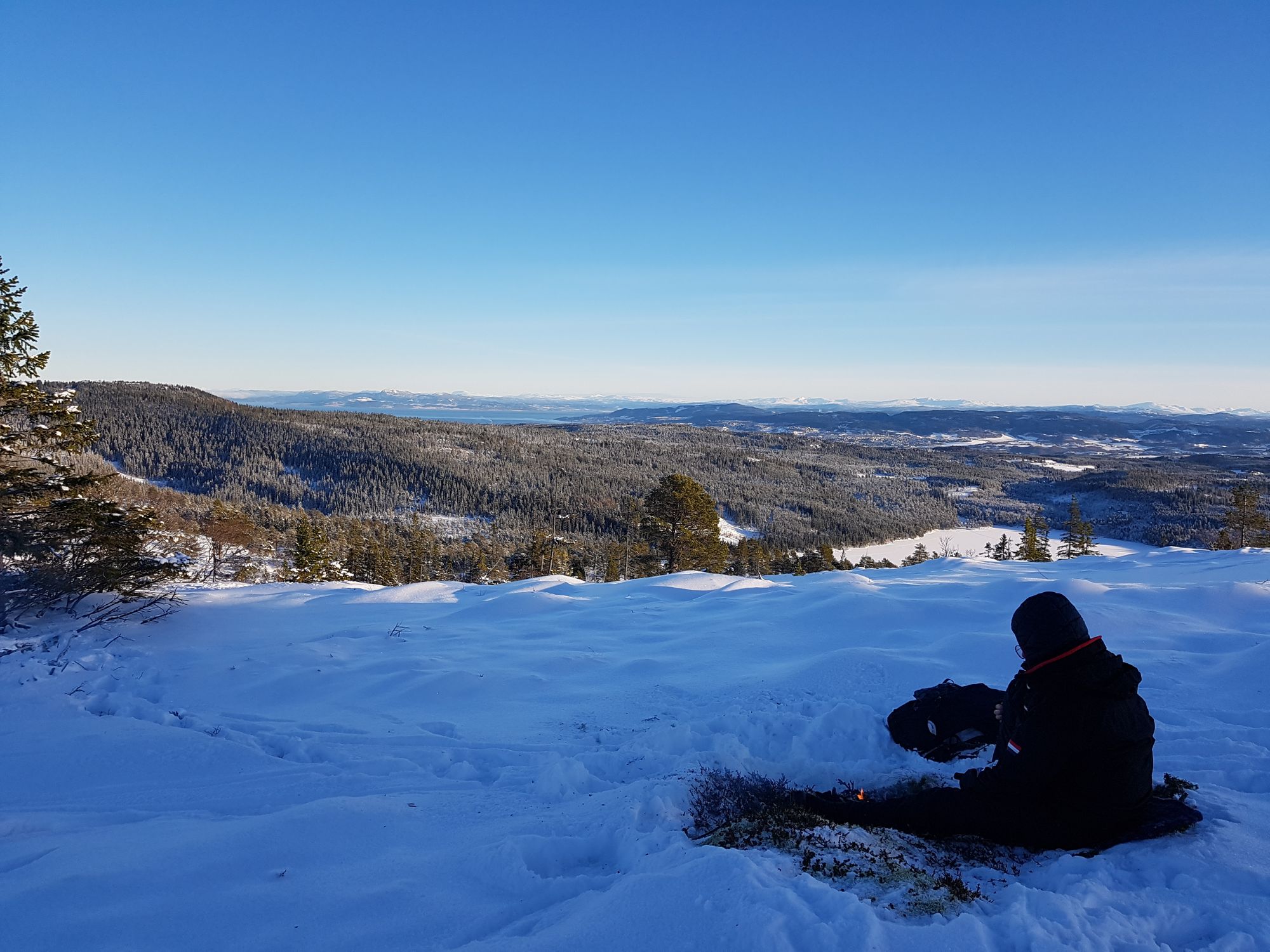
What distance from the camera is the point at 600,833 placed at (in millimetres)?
3926

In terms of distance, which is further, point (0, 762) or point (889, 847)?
point (0, 762)

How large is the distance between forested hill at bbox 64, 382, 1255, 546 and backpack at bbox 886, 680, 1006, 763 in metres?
108

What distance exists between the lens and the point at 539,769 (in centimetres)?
530

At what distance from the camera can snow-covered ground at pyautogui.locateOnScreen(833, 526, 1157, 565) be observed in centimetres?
10575

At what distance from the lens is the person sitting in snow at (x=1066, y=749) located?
3.59m

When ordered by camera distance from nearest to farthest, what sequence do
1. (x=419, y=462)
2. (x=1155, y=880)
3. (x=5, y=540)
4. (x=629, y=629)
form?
1. (x=1155, y=880)
2. (x=5, y=540)
3. (x=629, y=629)
4. (x=419, y=462)

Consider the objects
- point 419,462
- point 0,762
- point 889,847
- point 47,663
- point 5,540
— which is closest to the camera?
point 889,847

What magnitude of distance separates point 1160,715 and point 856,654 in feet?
9.37

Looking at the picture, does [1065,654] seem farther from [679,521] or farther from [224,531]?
[224,531]

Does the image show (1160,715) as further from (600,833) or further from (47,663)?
(47,663)

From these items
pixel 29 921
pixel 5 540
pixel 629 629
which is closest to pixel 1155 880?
pixel 29 921

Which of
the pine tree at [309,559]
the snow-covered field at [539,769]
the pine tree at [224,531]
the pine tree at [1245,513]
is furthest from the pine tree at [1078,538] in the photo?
the pine tree at [224,531]

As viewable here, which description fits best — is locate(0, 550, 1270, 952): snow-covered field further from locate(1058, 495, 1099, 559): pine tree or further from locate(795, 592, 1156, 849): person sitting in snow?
locate(1058, 495, 1099, 559): pine tree

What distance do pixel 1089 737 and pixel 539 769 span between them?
414cm
